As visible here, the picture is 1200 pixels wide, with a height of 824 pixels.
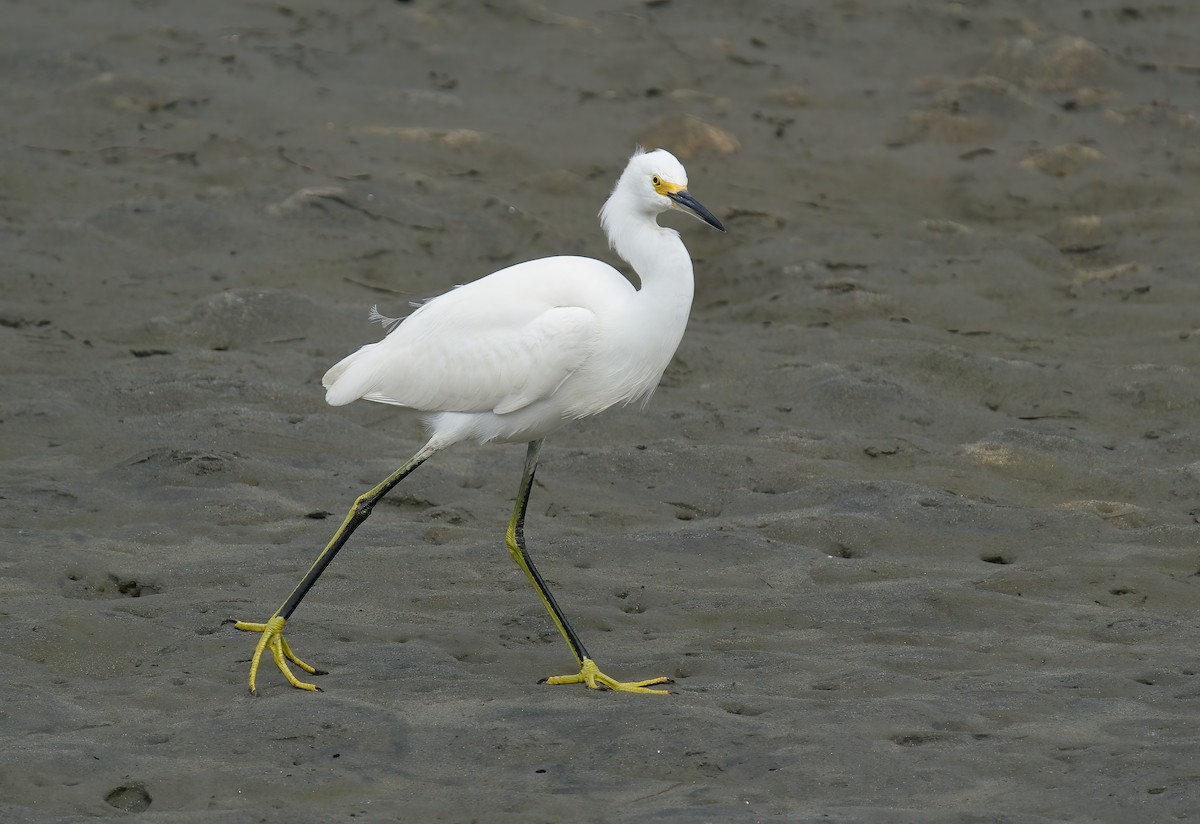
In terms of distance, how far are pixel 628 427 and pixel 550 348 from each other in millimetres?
2195

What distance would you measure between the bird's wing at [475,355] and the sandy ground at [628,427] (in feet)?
2.48

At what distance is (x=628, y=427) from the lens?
659 centimetres

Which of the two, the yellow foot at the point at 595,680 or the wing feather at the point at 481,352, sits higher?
the wing feather at the point at 481,352

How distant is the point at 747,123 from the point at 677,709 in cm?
668

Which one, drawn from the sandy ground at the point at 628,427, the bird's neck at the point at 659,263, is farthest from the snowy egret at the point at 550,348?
the sandy ground at the point at 628,427

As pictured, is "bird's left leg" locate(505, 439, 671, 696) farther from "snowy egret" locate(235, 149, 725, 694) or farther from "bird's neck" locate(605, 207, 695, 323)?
"bird's neck" locate(605, 207, 695, 323)

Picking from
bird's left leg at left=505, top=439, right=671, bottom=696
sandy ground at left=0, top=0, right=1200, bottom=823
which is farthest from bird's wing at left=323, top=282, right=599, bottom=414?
sandy ground at left=0, top=0, right=1200, bottom=823

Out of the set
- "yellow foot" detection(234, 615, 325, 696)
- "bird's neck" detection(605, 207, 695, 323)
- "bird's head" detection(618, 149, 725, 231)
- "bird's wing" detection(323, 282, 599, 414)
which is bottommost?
"yellow foot" detection(234, 615, 325, 696)

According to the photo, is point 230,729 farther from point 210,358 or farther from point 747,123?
point 747,123

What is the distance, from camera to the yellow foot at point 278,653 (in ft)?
13.6

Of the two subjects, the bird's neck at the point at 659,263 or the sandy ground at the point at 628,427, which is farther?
the bird's neck at the point at 659,263

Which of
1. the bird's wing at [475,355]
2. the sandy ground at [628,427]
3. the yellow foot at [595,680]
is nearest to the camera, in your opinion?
the sandy ground at [628,427]

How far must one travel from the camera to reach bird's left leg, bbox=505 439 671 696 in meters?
4.30

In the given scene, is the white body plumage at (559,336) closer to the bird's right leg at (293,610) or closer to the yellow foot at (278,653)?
the bird's right leg at (293,610)
